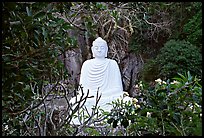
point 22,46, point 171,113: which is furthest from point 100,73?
point 171,113

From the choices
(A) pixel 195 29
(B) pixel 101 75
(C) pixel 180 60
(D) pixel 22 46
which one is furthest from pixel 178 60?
(D) pixel 22 46

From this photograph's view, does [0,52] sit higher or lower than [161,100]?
higher

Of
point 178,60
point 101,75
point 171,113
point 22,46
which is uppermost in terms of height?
point 22,46

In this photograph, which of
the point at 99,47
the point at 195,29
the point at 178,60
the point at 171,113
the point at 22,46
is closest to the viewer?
the point at 171,113

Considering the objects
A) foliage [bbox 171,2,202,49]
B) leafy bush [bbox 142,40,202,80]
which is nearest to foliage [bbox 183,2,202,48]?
foliage [bbox 171,2,202,49]

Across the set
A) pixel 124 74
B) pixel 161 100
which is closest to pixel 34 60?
pixel 161 100

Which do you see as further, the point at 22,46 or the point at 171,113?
the point at 22,46

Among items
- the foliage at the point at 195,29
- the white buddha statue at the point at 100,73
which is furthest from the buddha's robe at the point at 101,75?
the foliage at the point at 195,29

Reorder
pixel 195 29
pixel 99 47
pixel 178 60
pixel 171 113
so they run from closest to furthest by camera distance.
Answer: pixel 171 113 < pixel 99 47 < pixel 178 60 < pixel 195 29

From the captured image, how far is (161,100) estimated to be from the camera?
936mm

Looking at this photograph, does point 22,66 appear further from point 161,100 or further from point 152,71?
point 152,71

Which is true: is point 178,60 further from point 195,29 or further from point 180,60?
point 195,29

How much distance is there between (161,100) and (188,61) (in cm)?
395

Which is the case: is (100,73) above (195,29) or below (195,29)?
below
